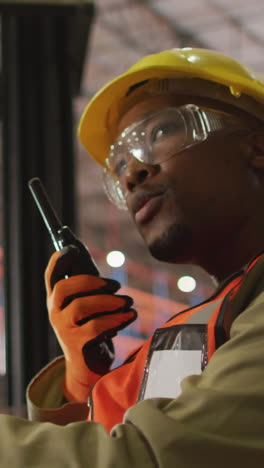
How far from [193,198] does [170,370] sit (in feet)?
1.40

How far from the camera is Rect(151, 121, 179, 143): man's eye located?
1.40 m

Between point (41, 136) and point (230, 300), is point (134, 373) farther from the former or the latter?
point (41, 136)

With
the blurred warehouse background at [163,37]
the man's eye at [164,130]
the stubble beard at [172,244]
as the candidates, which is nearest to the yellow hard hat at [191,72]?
the man's eye at [164,130]

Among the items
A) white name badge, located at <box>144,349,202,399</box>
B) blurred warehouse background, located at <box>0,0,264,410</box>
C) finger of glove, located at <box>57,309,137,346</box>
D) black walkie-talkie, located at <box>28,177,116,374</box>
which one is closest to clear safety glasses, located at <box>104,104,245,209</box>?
black walkie-talkie, located at <box>28,177,116,374</box>

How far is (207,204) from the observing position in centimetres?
133

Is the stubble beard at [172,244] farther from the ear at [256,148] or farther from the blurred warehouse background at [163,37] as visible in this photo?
the blurred warehouse background at [163,37]

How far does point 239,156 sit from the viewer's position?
1.40 m

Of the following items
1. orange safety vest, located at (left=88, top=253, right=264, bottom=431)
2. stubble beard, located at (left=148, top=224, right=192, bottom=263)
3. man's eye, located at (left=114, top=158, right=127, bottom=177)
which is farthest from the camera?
man's eye, located at (left=114, top=158, right=127, bottom=177)

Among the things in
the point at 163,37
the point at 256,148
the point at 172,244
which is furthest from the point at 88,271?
the point at 163,37

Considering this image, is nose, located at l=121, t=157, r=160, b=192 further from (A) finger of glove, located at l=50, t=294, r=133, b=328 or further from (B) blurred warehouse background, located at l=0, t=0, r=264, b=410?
(B) blurred warehouse background, located at l=0, t=0, r=264, b=410

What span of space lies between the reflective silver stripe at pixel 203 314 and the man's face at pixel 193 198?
11.3 inches

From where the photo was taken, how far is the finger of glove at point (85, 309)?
1.35 m

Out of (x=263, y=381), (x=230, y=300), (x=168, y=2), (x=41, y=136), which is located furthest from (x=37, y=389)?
(x=168, y=2)

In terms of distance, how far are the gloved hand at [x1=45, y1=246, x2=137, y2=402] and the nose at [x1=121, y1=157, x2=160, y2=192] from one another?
7.9 inches
